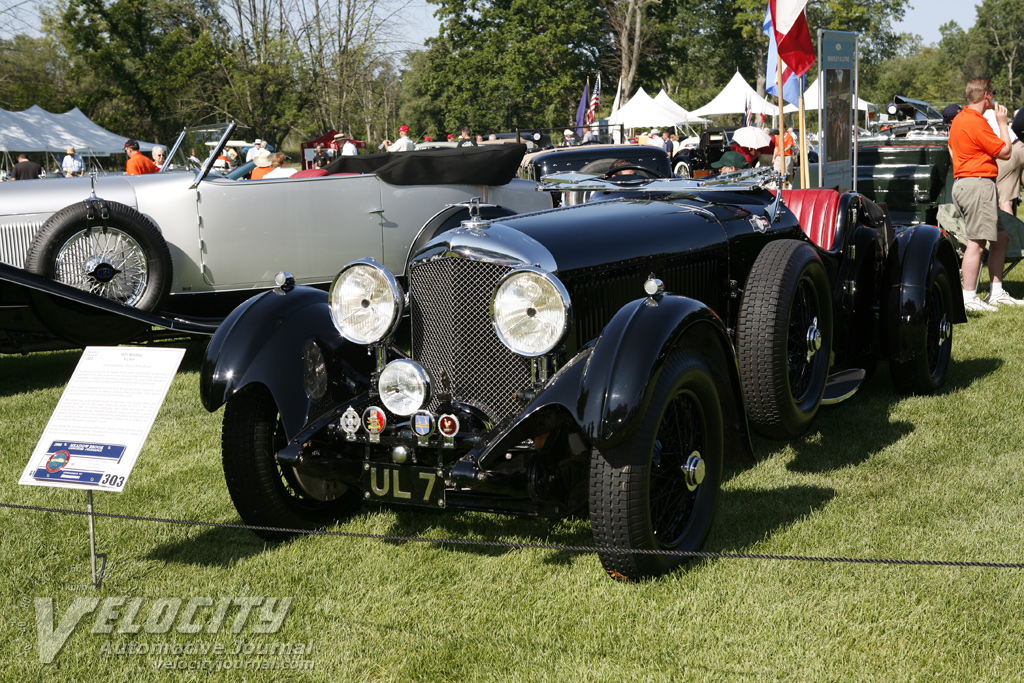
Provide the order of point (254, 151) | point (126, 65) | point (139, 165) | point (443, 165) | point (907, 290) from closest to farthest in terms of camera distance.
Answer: point (907, 290) → point (443, 165) → point (139, 165) → point (254, 151) → point (126, 65)

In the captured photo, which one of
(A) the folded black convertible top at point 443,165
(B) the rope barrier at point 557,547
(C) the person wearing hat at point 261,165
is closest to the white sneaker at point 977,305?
(A) the folded black convertible top at point 443,165

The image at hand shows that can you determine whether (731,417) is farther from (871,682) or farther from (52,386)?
(52,386)

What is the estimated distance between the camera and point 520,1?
44156 mm

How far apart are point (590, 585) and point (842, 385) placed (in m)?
2.12

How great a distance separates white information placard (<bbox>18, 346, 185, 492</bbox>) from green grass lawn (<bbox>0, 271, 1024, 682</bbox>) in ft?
1.41

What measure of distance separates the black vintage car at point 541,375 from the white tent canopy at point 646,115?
24.4m

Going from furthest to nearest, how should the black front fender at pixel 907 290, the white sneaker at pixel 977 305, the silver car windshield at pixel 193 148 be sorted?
the white sneaker at pixel 977 305
the silver car windshield at pixel 193 148
the black front fender at pixel 907 290

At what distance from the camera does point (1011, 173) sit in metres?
9.29

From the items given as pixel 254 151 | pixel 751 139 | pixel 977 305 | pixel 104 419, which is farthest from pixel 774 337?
pixel 751 139

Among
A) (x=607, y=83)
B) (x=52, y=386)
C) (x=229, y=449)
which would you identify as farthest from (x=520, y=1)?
(x=229, y=449)

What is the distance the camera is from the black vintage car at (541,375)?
9.71ft

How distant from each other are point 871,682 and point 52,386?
5.99 m

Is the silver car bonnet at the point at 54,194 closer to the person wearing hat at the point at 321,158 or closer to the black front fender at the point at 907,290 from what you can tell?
the black front fender at the point at 907,290

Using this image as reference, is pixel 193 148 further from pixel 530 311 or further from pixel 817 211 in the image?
pixel 530 311
